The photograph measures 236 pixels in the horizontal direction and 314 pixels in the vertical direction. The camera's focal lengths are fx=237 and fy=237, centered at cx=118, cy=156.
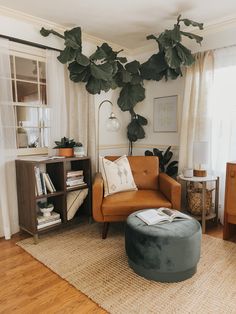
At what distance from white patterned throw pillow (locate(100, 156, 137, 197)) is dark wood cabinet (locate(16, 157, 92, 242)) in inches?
11.7

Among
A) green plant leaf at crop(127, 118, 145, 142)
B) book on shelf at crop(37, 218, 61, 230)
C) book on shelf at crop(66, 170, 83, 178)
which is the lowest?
book on shelf at crop(37, 218, 61, 230)

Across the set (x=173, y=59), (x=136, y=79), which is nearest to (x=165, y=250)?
(x=173, y=59)

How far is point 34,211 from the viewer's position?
2.33 meters

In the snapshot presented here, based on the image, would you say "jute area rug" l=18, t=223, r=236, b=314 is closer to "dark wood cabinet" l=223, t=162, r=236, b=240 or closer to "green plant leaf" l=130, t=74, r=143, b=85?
"dark wood cabinet" l=223, t=162, r=236, b=240

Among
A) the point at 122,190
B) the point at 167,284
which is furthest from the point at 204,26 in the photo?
the point at 167,284

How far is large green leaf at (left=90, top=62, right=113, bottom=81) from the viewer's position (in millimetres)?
2742

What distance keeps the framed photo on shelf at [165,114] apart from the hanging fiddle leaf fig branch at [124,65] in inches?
12.0

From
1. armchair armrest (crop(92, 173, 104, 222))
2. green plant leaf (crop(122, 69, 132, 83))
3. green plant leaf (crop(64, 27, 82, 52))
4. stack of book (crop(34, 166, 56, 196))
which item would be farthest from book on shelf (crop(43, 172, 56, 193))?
green plant leaf (crop(122, 69, 132, 83))

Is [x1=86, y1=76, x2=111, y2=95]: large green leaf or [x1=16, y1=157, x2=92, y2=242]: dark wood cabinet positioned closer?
[x1=16, y1=157, x2=92, y2=242]: dark wood cabinet

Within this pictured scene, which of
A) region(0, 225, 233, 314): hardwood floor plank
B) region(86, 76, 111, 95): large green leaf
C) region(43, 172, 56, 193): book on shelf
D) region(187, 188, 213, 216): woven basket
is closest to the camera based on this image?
region(0, 225, 233, 314): hardwood floor plank

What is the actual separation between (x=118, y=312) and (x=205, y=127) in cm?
219

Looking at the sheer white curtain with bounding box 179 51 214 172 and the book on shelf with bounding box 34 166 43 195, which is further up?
the sheer white curtain with bounding box 179 51 214 172

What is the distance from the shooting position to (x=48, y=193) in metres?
2.49

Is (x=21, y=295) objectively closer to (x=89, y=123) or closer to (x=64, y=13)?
(x=89, y=123)
